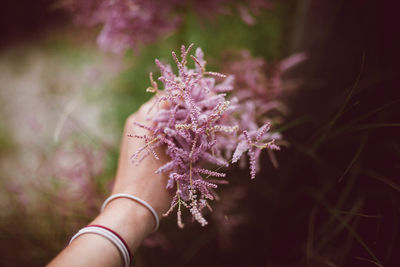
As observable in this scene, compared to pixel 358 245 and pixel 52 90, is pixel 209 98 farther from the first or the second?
pixel 52 90

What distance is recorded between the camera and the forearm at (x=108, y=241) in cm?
43

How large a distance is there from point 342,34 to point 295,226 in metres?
0.70

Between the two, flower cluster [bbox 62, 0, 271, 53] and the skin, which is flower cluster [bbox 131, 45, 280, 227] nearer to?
the skin

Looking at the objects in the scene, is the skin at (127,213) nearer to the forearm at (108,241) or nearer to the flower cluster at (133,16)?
the forearm at (108,241)

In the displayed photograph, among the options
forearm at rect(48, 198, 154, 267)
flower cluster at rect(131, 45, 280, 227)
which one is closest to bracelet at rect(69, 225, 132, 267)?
forearm at rect(48, 198, 154, 267)

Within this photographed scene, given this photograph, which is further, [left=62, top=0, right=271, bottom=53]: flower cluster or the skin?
[left=62, top=0, right=271, bottom=53]: flower cluster

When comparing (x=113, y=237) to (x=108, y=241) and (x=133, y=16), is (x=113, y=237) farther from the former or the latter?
(x=133, y=16)

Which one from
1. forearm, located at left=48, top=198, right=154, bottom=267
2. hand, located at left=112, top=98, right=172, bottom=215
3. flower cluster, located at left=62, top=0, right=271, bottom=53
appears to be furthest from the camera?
flower cluster, located at left=62, top=0, right=271, bottom=53

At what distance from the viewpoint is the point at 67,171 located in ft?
3.31

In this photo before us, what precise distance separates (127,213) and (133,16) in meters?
0.61

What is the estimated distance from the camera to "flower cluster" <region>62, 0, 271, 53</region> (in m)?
0.78

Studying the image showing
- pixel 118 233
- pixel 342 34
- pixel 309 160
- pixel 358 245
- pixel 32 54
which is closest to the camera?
pixel 118 233

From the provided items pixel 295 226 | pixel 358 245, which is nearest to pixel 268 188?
pixel 295 226

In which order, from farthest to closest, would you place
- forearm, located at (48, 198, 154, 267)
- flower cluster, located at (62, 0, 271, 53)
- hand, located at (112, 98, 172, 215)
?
flower cluster, located at (62, 0, 271, 53)
hand, located at (112, 98, 172, 215)
forearm, located at (48, 198, 154, 267)
